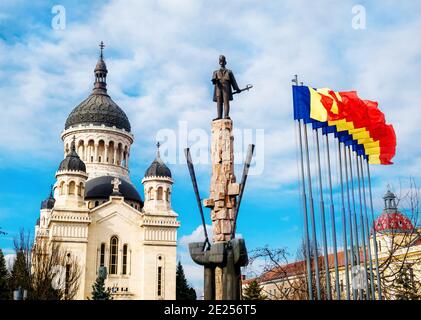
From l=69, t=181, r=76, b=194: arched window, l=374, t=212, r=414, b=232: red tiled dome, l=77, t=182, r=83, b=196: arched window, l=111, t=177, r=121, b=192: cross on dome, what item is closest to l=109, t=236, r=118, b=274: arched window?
l=111, t=177, r=121, b=192: cross on dome

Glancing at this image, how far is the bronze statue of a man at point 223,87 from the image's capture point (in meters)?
15.4

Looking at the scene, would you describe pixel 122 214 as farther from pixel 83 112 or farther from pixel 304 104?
pixel 304 104

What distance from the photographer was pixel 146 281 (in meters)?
53.2

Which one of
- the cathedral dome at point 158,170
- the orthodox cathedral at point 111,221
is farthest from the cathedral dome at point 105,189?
the cathedral dome at point 158,170

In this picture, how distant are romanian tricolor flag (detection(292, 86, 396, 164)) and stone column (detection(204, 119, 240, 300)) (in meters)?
4.34

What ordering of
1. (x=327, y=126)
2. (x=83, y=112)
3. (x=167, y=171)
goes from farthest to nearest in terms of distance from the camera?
(x=83, y=112)
(x=167, y=171)
(x=327, y=126)

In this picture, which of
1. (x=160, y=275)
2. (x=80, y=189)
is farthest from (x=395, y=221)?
(x=80, y=189)

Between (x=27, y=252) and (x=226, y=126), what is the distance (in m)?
24.3

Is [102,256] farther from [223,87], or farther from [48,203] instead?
[223,87]

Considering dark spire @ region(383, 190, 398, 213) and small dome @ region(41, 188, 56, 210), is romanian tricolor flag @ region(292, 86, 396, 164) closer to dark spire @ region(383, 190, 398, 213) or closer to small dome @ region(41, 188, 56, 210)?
dark spire @ region(383, 190, 398, 213)

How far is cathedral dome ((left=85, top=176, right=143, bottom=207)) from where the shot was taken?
188ft

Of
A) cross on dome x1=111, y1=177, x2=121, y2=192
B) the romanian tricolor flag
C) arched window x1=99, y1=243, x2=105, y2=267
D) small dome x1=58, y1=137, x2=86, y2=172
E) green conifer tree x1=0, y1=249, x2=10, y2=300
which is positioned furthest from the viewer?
cross on dome x1=111, y1=177, x2=121, y2=192

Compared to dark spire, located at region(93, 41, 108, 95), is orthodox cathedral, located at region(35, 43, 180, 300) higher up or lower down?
lower down
